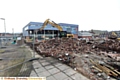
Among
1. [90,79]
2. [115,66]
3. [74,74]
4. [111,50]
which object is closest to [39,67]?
[74,74]

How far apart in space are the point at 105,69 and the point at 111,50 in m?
6.09

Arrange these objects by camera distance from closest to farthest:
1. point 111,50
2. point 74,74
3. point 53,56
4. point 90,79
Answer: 1. point 90,79
2. point 74,74
3. point 53,56
4. point 111,50

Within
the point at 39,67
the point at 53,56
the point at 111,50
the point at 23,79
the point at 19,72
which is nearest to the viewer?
the point at 23,79

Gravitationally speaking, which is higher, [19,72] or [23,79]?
[23,79]

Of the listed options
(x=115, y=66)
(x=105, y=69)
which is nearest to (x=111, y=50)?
(x=115, y=66)

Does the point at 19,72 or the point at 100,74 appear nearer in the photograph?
the point at 100,74

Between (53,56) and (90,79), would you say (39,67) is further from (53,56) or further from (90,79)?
(90,79)

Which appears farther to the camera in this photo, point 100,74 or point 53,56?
point 53,56

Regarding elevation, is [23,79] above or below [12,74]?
above

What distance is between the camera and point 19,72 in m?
6.78

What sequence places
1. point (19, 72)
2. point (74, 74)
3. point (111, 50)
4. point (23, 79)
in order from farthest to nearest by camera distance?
point (111, 50), point (19, 72), point (74, 74), point (23, 79)

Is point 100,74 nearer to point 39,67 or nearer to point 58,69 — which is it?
point 58,69

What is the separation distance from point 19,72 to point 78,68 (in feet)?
14.1

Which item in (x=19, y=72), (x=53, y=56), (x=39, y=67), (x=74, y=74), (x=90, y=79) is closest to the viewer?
(x=90, y=79)
